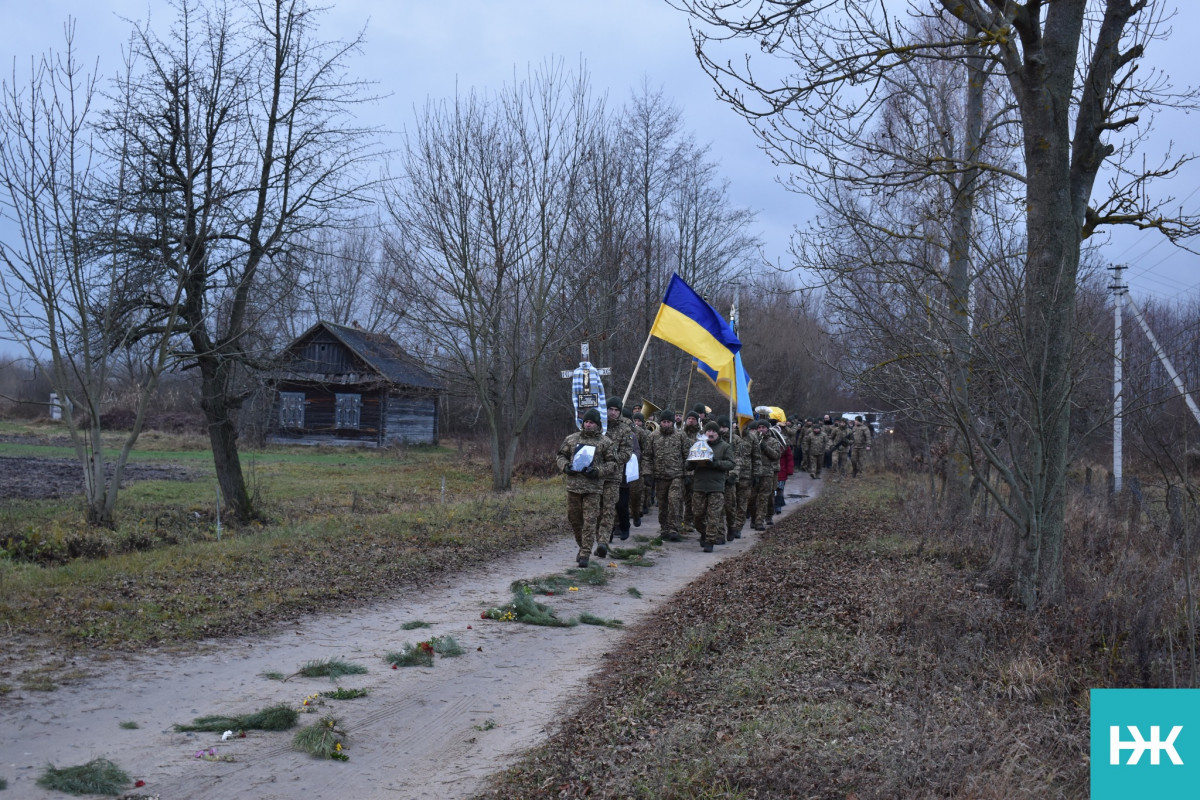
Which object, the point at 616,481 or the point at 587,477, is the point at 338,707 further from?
the point at 616,481

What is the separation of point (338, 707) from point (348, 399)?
4310cm

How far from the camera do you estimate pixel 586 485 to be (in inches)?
495

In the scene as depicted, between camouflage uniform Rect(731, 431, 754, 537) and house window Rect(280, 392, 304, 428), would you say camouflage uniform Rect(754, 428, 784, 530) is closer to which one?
camouflage uniform Rect(731, 431, 754, 537)

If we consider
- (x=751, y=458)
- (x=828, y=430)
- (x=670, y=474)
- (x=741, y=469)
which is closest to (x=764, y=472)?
(x=751, y=458)

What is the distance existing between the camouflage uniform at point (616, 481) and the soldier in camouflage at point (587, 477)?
0.88 feet

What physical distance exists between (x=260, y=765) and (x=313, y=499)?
17265 mm

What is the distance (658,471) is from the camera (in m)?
16.2

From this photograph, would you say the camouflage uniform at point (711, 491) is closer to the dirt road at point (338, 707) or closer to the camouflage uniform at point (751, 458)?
the camouflage uniform at point (751, 458)

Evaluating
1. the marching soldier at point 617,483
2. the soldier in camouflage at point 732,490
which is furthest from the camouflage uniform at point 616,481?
the soldier in camouflage at point 732,490

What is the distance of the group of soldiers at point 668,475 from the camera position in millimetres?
12719

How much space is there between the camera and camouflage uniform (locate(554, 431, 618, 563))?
12602mm

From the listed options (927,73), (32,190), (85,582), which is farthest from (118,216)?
(927,73)

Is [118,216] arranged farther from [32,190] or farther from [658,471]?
[658,471]

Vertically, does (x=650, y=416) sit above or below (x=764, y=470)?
above
